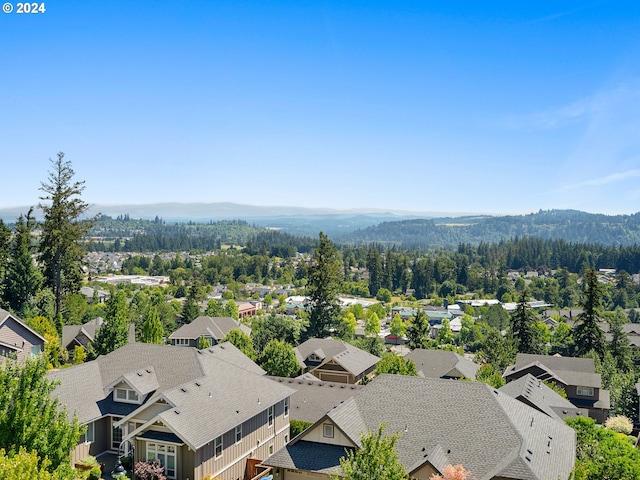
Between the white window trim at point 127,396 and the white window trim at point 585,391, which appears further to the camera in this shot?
the white window trim at point 585,391

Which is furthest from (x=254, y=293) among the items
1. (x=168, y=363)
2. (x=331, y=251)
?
(x=168, y=363)

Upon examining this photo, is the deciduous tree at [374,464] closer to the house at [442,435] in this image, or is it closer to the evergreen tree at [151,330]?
the house at [442,435]

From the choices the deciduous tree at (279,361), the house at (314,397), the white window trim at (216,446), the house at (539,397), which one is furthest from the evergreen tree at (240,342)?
the white window trim at (216,446)

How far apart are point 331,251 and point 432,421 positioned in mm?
43470

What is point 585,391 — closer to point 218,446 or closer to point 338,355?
point 338,355

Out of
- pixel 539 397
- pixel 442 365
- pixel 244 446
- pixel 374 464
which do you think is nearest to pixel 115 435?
pixel 244 446

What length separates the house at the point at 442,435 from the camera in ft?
68.5

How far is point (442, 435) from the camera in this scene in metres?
22.7

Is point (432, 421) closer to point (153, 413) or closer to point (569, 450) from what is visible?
point (569, 450)

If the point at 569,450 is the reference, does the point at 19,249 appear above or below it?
above

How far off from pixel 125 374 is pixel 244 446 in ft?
22.8

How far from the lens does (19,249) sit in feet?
160

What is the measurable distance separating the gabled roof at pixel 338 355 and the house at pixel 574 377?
41.9 ft

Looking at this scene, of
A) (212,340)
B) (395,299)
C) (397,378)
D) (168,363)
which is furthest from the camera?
(395,299)
